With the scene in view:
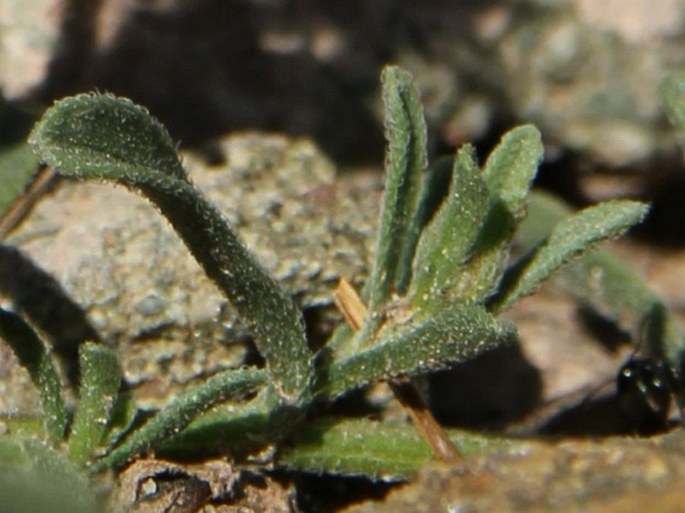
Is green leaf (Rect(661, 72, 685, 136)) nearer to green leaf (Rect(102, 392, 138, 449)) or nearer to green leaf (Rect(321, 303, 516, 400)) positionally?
green leaf (Rect(321, 303, 516, 400))

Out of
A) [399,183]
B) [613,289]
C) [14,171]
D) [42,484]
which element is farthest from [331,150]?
[42,484]

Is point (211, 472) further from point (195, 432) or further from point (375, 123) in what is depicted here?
point (375, 123)

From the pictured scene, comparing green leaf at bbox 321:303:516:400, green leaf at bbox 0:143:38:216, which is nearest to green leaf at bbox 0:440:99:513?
green leaf at bbox 321:303:516:400

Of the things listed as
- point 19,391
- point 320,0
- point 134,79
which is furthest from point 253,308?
point 320,0

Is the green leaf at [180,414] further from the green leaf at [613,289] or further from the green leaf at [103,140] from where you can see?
the green leaf at [613,289]

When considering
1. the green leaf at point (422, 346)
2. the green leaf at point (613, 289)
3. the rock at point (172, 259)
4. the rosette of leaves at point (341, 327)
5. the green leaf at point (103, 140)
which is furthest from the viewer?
the green leaf at point (613, 289)

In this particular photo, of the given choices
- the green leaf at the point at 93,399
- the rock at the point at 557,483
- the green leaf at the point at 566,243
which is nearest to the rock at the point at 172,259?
the green leaf at the point at 93,399

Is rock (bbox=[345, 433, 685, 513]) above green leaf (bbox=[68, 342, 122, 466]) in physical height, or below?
below
